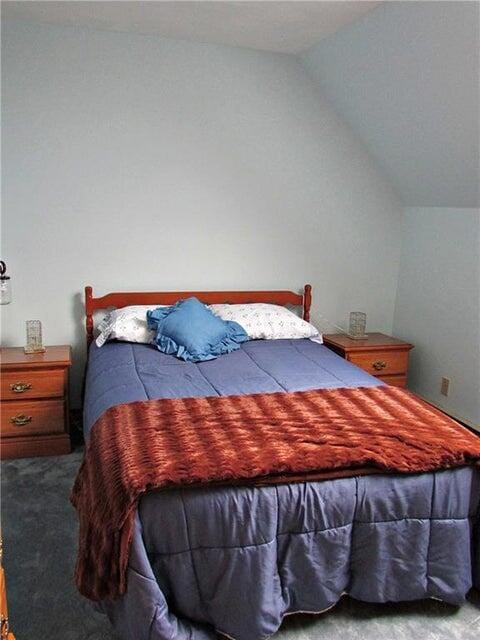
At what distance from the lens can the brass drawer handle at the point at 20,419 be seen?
2.93m

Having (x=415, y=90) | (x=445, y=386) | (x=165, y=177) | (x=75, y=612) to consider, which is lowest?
(x=75, y=612)

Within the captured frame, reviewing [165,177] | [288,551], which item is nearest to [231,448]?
[288,551]

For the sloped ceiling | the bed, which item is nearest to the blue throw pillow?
the bed

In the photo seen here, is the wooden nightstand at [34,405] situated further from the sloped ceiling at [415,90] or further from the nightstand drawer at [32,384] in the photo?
the sloped ceiling at [415,90]

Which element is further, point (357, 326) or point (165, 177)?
point (357, 326)

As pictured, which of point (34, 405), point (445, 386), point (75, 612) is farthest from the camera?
point (445, 386)

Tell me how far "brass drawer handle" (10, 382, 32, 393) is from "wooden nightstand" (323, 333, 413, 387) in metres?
1.90

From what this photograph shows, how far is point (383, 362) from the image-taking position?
141 inches

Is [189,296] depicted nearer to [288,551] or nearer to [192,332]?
[192,332]

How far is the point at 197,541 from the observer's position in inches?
65.4

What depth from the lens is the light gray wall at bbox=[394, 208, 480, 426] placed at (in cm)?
328

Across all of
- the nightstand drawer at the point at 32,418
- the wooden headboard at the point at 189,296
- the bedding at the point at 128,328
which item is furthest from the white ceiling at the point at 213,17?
the nightstand drawer at the point at 32,418

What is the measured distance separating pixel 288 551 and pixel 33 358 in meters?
1.87

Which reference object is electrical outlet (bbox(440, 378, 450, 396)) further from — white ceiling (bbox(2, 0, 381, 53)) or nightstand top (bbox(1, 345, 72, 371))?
nightstand top (bbox(1, 345, 72, 371))
